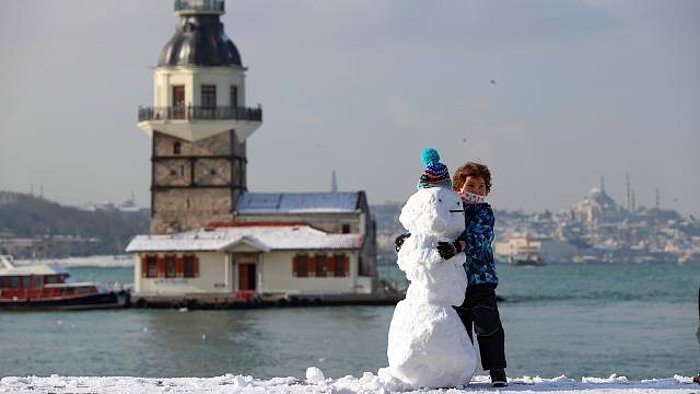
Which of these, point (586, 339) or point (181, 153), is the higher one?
point (181, 153)

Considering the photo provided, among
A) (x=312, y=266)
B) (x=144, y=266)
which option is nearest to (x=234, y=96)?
(x=144, y=266)

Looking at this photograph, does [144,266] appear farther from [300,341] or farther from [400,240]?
[400,240]

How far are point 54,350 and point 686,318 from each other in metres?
19.0

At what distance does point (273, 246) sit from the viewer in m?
55.5

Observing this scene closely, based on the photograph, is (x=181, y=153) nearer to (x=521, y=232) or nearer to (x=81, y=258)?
(x=81, y=258)

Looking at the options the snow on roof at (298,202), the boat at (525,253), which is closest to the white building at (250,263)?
the snow on roof at (298,202)

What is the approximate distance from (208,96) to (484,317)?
46160 millimetres

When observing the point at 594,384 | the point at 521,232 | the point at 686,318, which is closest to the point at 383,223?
the point at 521,232

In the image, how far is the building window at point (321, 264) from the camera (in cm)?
5550

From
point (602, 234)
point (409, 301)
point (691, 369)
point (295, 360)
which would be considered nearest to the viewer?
point (409, 301)

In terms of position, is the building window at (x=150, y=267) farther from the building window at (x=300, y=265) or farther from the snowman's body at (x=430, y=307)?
the snowman's body at (x=430, y=307)

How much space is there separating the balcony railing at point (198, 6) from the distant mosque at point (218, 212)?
0.03 meters

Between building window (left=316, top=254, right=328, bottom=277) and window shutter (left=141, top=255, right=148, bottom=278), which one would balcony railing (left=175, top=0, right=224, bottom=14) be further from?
building window (left=316, top=254, right=328, bottom=277)

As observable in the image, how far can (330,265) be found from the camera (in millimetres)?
55594
